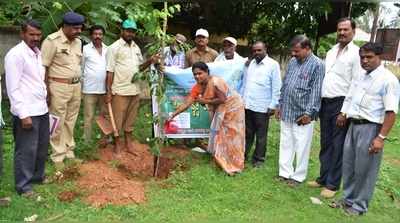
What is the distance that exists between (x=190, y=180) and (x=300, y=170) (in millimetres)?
1304

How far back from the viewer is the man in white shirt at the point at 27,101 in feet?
13.5

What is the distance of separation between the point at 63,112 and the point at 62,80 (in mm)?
369

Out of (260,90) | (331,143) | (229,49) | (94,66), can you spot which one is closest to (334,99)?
(331,143)

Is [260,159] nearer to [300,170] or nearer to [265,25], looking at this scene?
[300,170]

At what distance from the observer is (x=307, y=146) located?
5164 millimetres

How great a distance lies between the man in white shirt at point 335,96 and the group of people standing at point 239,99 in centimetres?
1

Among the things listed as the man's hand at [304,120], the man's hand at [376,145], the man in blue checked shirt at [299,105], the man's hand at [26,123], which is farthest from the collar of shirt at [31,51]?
the man's hand at [376,145]

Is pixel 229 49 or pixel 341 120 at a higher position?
pixel 229 49

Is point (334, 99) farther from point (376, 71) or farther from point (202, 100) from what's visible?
point (202, 100)

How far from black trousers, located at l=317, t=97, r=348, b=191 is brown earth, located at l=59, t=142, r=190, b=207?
169 centimetres

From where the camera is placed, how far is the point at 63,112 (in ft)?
16.5

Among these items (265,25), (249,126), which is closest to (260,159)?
(249,126)

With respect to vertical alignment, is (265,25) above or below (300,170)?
above

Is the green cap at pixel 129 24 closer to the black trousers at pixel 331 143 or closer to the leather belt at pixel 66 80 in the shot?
the leather belt at pixel 66 80
